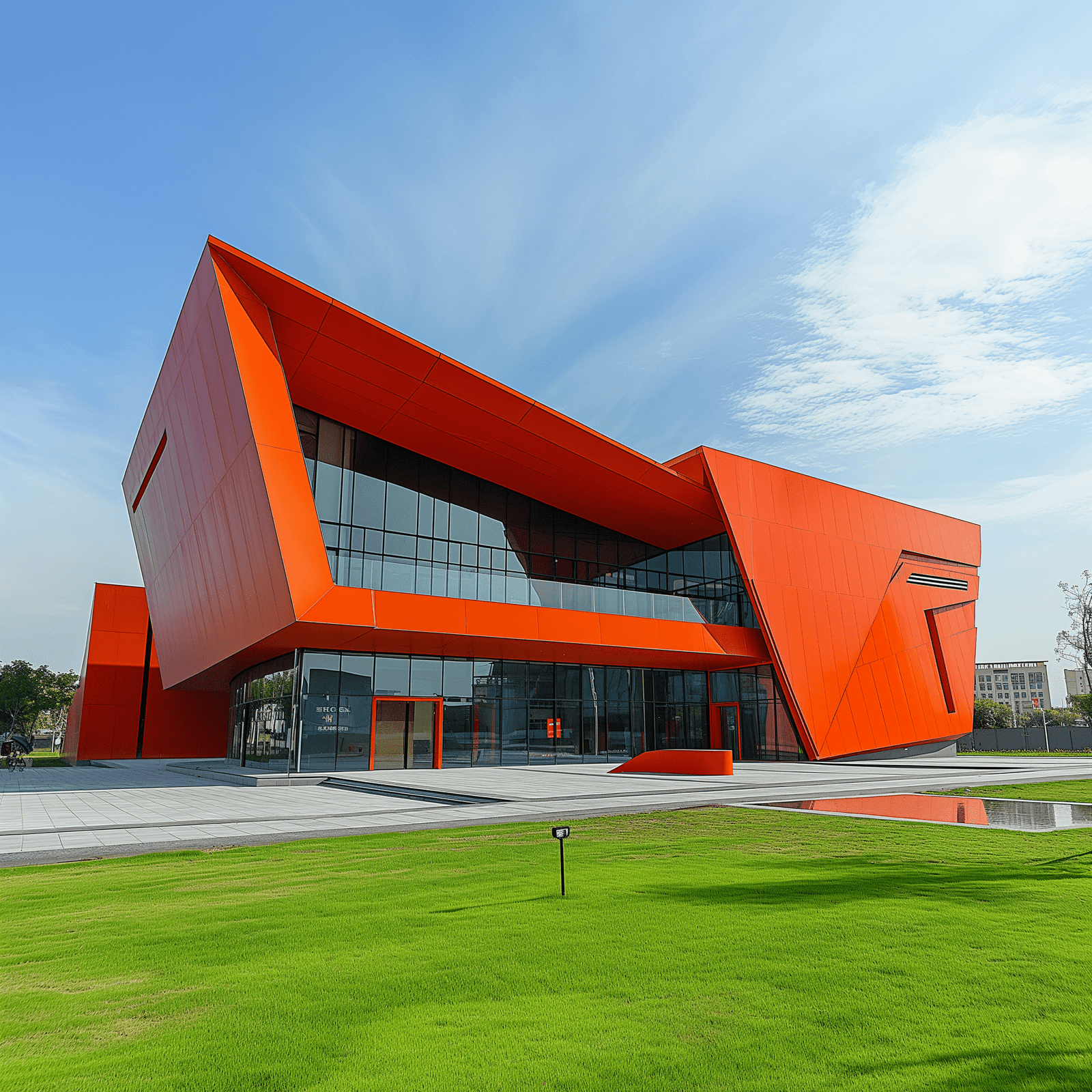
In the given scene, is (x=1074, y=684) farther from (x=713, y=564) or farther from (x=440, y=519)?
(x=440, y=519)

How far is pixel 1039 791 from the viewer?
17.6 meters

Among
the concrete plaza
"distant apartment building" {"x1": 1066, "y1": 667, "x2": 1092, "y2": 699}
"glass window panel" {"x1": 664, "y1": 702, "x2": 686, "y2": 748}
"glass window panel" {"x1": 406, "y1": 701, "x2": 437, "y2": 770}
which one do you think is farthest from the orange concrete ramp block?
"distant apartment building" {"x1": 1066, "y1": 667, "x2": 1092, "y2": 699}

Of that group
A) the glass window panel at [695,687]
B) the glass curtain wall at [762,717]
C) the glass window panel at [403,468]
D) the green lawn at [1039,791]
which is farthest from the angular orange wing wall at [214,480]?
the glass curtain wall at [762,717]

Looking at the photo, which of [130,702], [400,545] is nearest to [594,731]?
[400,545]

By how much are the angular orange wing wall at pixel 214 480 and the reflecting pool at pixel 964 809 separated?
14253 millimetres

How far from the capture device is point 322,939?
5.68m

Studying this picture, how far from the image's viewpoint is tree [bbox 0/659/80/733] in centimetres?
6775

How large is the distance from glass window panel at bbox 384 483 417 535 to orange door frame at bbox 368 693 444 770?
620 centimetres

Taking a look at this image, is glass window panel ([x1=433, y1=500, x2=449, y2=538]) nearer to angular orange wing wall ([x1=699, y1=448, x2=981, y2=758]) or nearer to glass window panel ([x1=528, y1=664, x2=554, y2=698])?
glass window panel ([x1=528, y1=664, x2=554, y2=698])

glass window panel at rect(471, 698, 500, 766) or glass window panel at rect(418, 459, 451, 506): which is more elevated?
glass window panel at rect(418, 459, 451, 506)

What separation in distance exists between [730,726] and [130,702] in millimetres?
31965

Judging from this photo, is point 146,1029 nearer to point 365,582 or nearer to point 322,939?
point 322,939

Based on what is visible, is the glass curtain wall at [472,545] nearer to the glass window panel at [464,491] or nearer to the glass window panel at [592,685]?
the glass window panel at [464,491]

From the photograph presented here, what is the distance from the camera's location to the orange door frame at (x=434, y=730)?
2598cm
